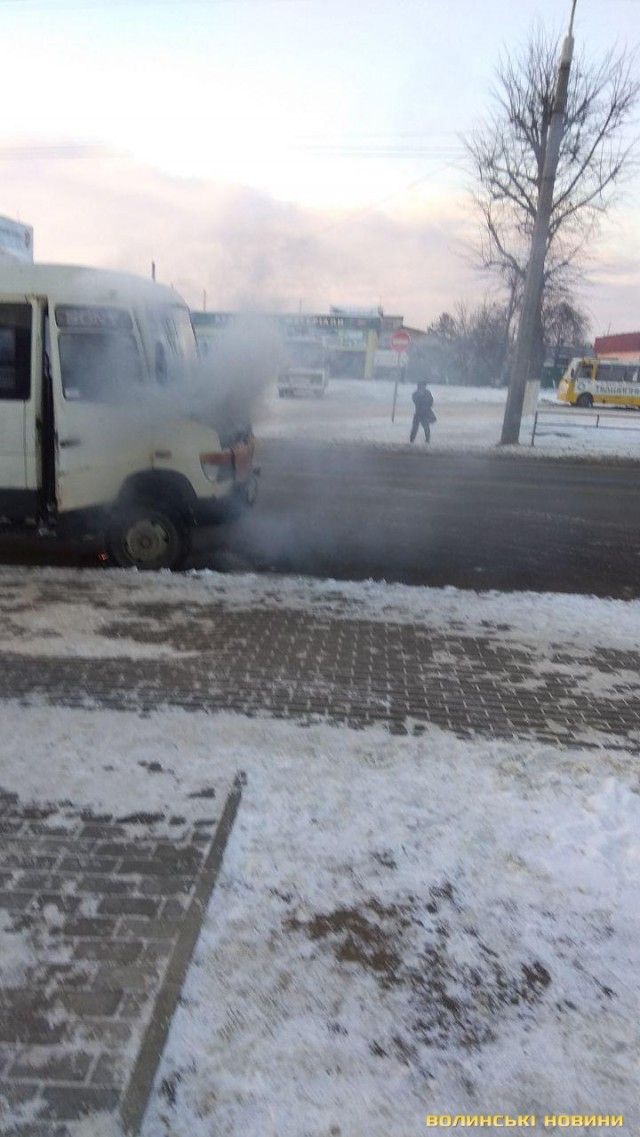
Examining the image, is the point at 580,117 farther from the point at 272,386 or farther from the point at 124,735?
the point at 124,735

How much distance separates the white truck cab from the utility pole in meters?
14.2

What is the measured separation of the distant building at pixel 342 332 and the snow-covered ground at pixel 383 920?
494 cm

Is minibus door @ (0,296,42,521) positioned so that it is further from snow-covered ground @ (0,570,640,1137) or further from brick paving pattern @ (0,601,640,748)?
snow-covered ground @ (0,570,640,1137)

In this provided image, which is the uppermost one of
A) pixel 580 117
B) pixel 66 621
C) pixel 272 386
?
pixel 580 117

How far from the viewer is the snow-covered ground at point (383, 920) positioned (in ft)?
7.10

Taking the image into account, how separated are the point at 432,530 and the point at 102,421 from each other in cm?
476

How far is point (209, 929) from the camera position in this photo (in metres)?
2.71

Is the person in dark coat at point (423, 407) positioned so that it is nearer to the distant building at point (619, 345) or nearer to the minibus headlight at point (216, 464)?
the minibus headlight at point (216, 464)

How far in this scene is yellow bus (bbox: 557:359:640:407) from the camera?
136 feet

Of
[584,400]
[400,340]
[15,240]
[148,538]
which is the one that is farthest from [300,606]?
[584,400]

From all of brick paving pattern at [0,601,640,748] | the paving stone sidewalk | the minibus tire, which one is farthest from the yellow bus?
brick paving pattern at [0,601,640,748]

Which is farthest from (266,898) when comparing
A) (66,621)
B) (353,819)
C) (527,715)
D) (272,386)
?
(272,386)

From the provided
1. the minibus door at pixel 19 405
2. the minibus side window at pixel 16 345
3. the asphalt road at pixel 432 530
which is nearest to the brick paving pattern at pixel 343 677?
the minibus door at pixel 19 405

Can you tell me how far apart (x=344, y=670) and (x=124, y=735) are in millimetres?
1573
